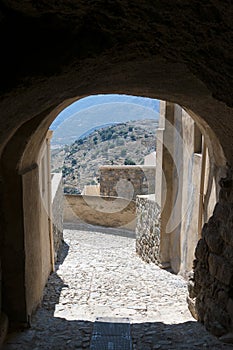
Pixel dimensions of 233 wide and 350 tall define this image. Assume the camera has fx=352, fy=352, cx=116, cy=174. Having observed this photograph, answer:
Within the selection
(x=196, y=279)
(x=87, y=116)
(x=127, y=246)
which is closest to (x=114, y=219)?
(x=127, y=246)

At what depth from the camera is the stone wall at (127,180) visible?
53.6ft

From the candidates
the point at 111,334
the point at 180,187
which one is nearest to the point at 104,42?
the point at 111,334

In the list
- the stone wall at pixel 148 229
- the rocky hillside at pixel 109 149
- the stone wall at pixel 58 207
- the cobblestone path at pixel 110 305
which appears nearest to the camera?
the cobblestone path at pixel 110 305

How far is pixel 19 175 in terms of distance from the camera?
162 inches

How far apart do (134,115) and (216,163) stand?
8.69 meters

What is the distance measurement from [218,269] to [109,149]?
28027mm

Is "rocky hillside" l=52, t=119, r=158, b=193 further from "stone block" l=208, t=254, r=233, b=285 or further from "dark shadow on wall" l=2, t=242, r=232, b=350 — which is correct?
"stone block" l=208, t=254, r=233, b=285

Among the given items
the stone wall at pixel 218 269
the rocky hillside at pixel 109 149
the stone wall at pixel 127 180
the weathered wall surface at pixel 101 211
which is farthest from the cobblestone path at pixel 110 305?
the rocky hillside at pixel 109 149

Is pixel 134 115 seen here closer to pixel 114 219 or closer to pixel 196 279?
pixel 114 219

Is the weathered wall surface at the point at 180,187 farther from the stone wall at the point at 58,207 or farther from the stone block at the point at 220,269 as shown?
the stone wall at the point at 58,207

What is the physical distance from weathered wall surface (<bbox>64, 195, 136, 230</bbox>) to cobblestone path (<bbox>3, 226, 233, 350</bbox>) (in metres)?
4.46

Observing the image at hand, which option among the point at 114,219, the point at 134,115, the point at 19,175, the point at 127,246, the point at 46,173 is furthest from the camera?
the point at 114,219

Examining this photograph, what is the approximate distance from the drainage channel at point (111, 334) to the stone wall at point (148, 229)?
4.01 meters

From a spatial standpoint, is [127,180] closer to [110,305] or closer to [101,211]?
[101,211]
